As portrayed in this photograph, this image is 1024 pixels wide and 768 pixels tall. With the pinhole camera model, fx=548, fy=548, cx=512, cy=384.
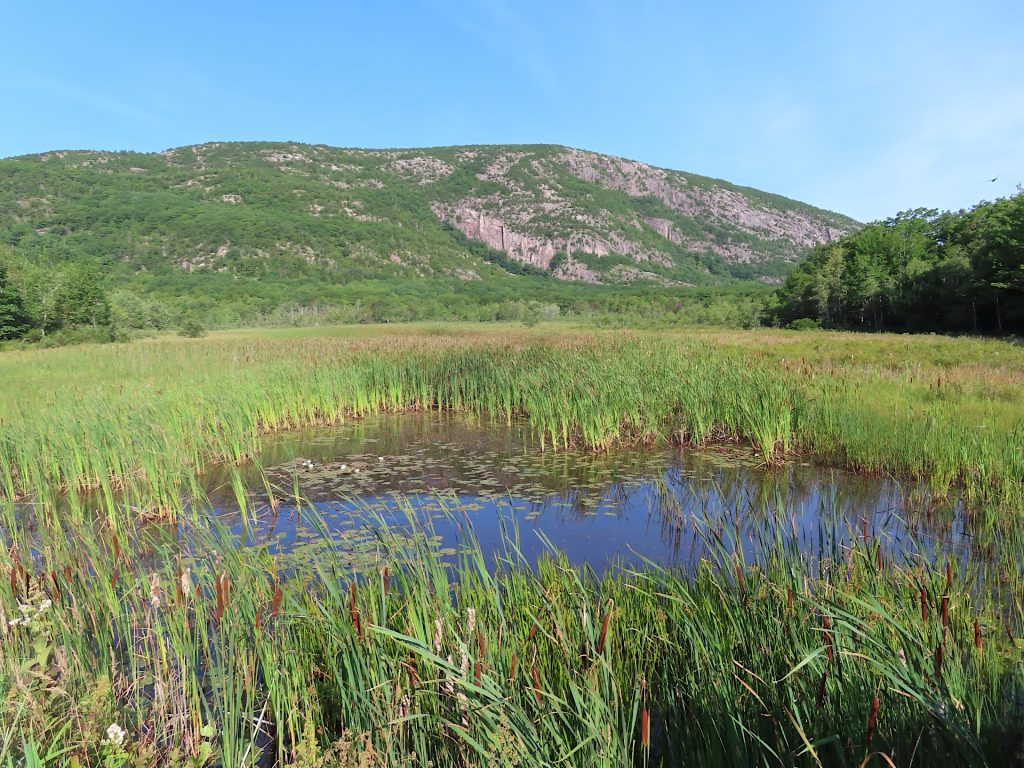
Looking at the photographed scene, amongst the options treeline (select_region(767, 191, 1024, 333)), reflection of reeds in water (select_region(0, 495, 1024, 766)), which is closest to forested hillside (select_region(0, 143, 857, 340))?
treeline (select_region(767, 191, 1024, 333))

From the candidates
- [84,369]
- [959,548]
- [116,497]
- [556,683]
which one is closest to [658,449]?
[959,548]

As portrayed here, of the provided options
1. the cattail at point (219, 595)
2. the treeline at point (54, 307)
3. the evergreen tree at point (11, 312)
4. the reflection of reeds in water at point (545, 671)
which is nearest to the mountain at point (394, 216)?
the treeline at point (54, 307)

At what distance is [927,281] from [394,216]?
11139 centimetres

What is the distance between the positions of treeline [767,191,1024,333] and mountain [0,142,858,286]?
64414 millimetres

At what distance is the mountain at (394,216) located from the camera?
77.8m

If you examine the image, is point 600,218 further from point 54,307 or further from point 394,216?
point 54,307

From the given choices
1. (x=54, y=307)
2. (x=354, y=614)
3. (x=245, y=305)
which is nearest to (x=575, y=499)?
(x=354, y=614)

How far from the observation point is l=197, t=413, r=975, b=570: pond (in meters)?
4.86

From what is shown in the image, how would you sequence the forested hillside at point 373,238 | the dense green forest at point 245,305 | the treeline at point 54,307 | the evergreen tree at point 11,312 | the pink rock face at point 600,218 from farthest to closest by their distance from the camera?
the pink rock face at point 600,218, the forested hillside at point 373,238, the dense green forest at point 245,305, the treeline at point 54,307, the evergreen tree at point 11,312

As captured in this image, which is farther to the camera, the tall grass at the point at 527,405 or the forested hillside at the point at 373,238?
the forested hillside at the point at 373,238

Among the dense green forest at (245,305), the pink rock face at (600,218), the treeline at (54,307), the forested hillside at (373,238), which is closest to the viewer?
the treeline at (54,307)

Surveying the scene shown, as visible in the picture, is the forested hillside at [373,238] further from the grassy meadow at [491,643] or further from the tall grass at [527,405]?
the grassy meadow at [491,643]

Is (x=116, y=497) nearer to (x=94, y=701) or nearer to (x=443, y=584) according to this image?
(x=94, y=701)

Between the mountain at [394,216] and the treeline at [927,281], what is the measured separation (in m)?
64.4
